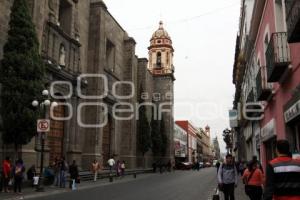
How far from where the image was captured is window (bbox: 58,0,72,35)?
28.9m

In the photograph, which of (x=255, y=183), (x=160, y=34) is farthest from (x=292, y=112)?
(x=160, y=34)

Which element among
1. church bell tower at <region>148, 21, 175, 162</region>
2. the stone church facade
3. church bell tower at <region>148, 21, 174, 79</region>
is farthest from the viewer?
church bell tower at <region>148, 21, 174, 79</region>

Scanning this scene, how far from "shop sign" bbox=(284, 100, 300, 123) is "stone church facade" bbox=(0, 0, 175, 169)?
44.5 ft

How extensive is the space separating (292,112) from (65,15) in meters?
22.1

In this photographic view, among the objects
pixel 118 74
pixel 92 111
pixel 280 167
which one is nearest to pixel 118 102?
pixel 118 74

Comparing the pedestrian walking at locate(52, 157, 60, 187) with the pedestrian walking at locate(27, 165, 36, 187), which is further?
the pedestrian walking at locate(52, 157, 60, 187)

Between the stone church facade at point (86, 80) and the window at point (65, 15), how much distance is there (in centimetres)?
7

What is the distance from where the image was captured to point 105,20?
3550 centimetres

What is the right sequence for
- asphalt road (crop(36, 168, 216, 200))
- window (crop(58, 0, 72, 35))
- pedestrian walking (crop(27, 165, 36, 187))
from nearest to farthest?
asphalt road (crop(36, 168, 216, 200)), pedestrian walking (crop(27, 165, 36, 187)), window (crop(58, 0, 72, 35))

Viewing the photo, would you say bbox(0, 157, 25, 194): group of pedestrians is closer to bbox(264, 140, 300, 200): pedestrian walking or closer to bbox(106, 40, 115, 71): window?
bbox(264, 140, 300, 200): pedestrian walking

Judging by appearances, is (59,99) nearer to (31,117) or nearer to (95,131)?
(95,131)

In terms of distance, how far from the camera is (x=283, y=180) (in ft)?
15.6

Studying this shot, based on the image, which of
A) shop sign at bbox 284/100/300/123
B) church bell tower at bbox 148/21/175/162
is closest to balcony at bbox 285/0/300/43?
shop sign at bbox 284/100/300/123
